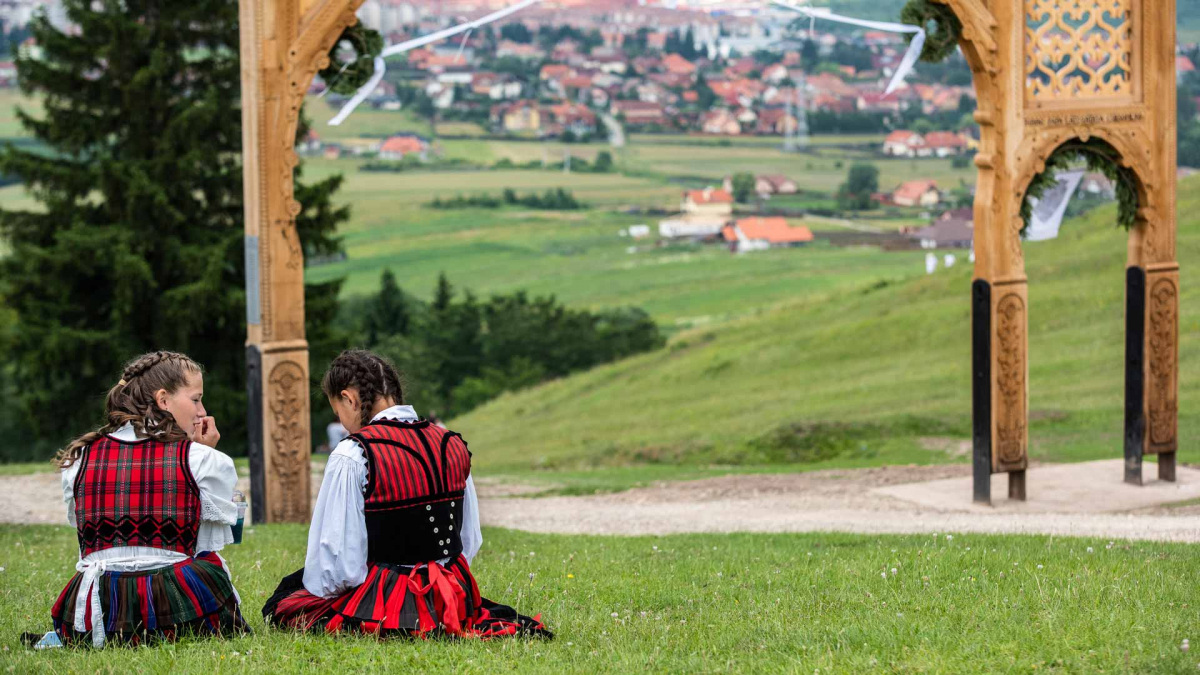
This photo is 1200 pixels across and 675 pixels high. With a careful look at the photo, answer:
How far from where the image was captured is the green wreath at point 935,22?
13.7 meters

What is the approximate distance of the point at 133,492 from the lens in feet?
18.8

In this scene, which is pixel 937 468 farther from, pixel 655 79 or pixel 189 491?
pixel 655 79

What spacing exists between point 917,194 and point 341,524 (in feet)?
274

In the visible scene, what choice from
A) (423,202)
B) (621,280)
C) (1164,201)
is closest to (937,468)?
(1164,201)

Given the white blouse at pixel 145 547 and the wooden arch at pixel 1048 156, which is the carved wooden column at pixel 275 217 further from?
the white blouse at pixel 145 547

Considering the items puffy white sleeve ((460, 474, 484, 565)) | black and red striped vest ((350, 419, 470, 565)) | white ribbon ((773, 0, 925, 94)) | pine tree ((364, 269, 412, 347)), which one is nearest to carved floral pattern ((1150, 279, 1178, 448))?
white ribbon ((773, 0, 925, 94))

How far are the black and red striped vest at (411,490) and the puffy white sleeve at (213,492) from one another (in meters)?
0.59

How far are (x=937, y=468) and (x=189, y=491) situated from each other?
13165mm

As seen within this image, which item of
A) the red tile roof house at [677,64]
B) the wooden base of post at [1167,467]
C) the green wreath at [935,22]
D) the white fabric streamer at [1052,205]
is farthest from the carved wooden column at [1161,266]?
the red tile roof house at [677,64]

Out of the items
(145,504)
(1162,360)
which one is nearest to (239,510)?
(145,504)

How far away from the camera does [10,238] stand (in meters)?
32.0

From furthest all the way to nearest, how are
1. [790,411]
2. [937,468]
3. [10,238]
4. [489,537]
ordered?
[10,238] → [790,411] → [937,468] → [489,537]

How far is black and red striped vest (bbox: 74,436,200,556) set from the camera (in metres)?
5.71

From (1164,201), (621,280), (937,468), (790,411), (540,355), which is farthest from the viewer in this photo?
(621,280)
